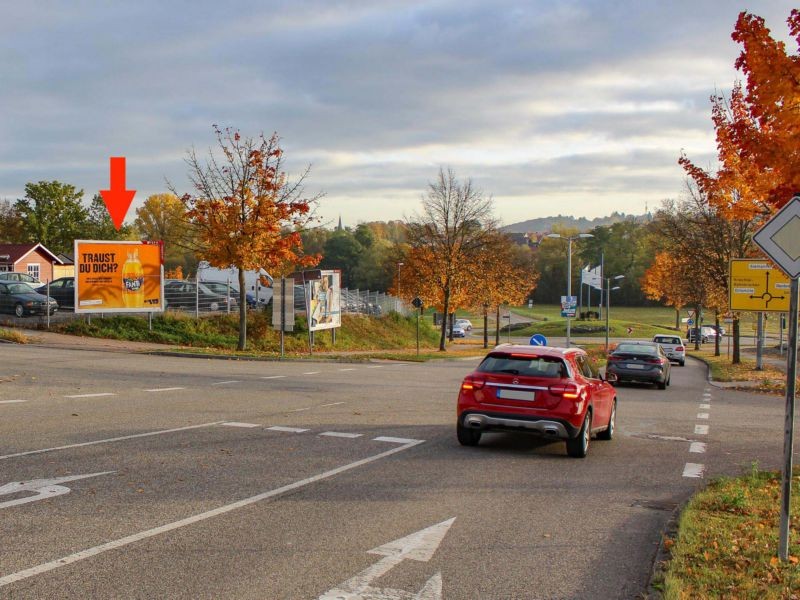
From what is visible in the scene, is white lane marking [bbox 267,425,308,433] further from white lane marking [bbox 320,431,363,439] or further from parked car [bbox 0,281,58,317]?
parked car [bbox 0,281,58,317]

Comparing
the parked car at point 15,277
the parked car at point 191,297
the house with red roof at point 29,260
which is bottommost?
the parked car at point 191,297

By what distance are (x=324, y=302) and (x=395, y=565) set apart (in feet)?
96.5

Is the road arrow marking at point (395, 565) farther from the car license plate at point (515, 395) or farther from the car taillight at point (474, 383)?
the car taillight at point (474, 383)

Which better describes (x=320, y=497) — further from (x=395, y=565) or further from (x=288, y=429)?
(x=288, y=429)

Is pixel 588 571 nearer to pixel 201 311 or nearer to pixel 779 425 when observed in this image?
pixel 779 425

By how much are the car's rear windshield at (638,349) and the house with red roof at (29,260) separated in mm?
51827

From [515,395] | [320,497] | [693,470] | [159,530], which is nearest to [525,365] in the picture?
[515,395]

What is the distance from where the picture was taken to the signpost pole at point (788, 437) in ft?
18.9

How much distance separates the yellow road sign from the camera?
29094 mm

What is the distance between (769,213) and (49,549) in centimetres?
2493

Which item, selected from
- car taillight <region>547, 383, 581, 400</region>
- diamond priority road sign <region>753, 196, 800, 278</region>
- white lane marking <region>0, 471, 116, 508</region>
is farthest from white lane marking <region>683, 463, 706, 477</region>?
white lane marking <region>0, 471, 116, 508</region>

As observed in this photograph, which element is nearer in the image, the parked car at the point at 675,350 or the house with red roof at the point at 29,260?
the parked car at the point at 675,350

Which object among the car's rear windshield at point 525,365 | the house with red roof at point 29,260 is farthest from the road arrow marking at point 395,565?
the house with red roof at point 29,260

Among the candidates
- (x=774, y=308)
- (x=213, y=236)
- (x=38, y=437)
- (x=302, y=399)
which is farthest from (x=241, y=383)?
(x=774, y=308)
